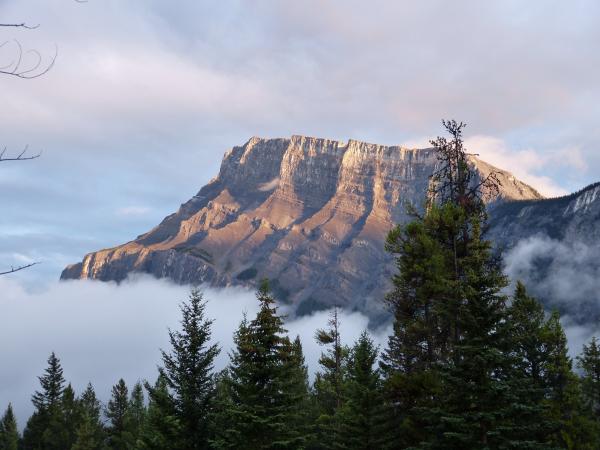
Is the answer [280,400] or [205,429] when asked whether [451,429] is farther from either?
[205,429]

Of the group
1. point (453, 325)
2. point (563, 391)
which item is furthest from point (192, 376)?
point (563, 391)

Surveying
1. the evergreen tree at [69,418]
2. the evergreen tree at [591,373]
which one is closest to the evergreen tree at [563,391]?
the evergreen tree at [591,373]

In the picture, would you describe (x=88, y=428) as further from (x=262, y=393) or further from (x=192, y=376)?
(x=262, y=393)

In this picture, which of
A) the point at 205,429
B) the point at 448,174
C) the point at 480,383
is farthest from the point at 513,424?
the point at 205,429

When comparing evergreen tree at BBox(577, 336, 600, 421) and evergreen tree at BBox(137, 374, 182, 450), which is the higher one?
evergreen tree at BBox(577, 336, 600, 421)

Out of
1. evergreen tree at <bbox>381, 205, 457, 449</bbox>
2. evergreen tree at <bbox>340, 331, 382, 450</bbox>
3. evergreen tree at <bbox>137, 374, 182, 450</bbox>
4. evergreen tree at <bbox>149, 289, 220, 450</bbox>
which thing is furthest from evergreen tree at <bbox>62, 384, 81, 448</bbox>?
evergreen tree at <bbox>381, 205, 457, 449</bbox>

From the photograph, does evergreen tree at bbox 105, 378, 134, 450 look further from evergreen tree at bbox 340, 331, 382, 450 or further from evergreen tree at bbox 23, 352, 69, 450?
evergreen tree at bbox 340, 331, 382, 450

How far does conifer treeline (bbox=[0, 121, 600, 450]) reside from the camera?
73.9ft

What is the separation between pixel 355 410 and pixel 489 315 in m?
12.4

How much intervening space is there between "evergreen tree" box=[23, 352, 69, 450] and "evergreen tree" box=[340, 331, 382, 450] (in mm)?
56372

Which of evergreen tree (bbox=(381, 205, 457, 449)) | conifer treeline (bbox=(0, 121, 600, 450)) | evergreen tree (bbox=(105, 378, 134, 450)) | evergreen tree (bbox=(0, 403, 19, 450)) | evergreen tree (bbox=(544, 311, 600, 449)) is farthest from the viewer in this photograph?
evergreen tree (bbox=(0, 403, 19, 450))

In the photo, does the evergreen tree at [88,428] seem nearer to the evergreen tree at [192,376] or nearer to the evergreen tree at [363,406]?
the evergreen tree at [192,376]

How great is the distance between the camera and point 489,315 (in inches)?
909

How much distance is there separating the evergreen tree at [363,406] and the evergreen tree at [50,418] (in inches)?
2219
